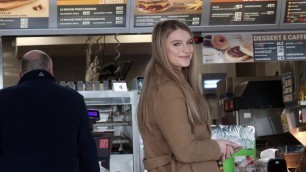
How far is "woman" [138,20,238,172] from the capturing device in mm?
2160

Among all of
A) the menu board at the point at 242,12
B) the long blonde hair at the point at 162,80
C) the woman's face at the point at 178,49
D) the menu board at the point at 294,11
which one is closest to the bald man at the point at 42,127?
the long blonde hair at the point at 162,80

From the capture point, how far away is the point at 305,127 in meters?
6.82

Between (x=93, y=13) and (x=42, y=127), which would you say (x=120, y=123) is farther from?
(x=42, y=127)

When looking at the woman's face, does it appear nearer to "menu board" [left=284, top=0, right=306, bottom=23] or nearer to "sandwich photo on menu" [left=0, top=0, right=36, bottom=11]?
"sandwich photo on menu" [left=0, top=0, right=36, bottom=11]

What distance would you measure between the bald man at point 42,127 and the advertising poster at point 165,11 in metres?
1.91

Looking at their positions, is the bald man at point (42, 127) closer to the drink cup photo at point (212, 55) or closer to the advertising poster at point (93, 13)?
the advertising poster at point (93, 13)

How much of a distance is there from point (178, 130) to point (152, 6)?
288 centimetres

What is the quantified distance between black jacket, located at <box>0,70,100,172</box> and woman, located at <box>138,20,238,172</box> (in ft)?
2.51

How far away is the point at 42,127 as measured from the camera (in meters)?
2.91

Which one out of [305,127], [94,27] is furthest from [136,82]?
[305,127]

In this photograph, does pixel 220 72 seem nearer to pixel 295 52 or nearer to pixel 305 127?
pixel 305 127

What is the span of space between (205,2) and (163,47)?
2781 mm

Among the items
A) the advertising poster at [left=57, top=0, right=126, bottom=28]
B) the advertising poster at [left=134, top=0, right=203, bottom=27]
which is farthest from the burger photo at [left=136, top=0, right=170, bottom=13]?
the advertising poster at [left=57, top=0, right=126, bottom=28]

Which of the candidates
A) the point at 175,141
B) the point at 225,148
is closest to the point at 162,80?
the point at 175,141
